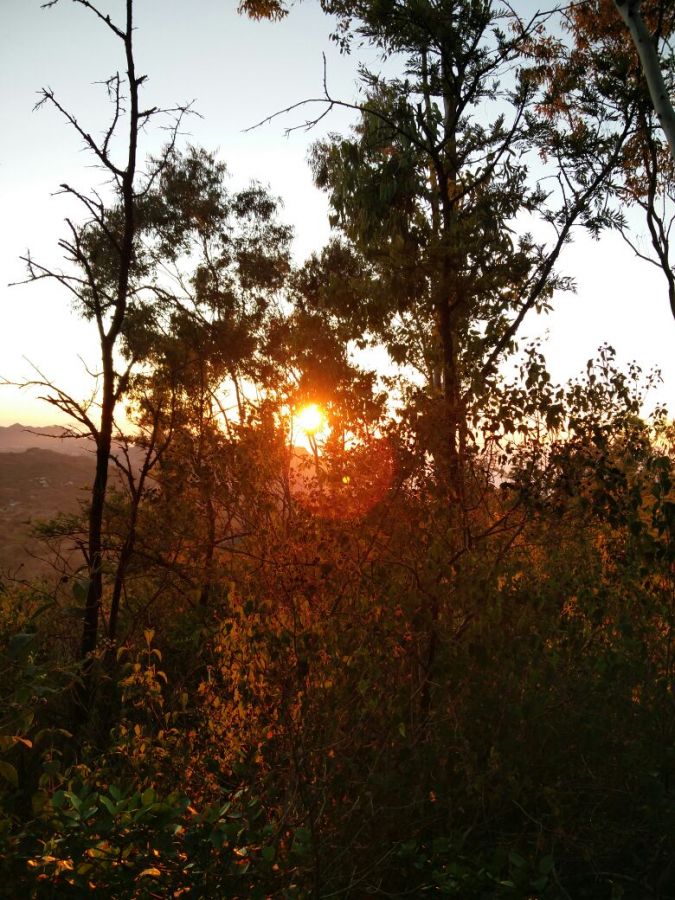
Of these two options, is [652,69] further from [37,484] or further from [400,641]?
[37,484]

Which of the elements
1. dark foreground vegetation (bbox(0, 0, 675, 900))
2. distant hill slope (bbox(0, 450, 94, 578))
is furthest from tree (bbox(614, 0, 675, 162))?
distant hill slope (bbox(0, 450, 94, 578))

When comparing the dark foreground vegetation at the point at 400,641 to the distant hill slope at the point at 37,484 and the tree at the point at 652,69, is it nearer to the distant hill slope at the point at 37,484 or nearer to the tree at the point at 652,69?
the tree at the point at 652,69

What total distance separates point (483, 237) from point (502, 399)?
3.65 metres

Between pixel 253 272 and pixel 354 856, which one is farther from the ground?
pixel 253 272

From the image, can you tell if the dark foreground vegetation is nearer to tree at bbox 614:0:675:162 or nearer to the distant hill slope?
tree at bbox 614:0:675:162

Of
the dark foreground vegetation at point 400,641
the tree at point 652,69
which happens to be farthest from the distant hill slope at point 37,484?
the tree at point 652,69

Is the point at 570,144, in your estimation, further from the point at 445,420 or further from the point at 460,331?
the point at 445,420

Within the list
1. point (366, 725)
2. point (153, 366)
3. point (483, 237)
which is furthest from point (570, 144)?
point (366, 725)

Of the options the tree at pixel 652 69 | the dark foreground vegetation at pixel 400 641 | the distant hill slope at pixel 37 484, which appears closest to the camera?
the dark foreground vegetation at pixel 400 641

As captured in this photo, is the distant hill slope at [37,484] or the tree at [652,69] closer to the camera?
the tree at [652,69]

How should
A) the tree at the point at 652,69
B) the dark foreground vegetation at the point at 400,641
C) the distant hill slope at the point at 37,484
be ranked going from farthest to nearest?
the distant hill slope at the point at 37,484 → the tree at the point at 652,69 → the dark foreground vegetation at the point at 400,641

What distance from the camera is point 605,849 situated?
305cm

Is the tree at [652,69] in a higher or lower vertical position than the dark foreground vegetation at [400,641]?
higher

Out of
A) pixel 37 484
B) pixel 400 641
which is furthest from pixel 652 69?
pixel 37 484
